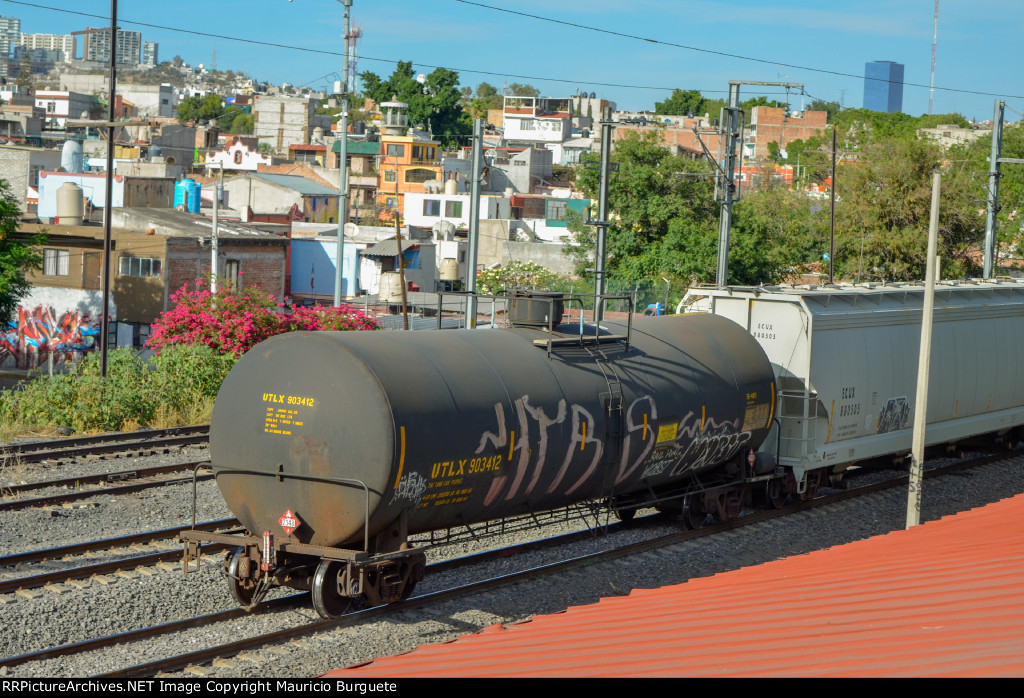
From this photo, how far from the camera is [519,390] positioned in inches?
468

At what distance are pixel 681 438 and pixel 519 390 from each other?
3.35 m

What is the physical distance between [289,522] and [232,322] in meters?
14.8

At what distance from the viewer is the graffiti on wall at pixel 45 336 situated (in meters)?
40.0

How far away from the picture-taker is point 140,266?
4366 centimetres

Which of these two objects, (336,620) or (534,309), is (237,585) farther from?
(534,309)

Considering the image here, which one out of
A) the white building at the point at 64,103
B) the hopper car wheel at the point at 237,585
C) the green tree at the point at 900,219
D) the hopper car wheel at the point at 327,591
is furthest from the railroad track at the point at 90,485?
the white building at the point at 64,103

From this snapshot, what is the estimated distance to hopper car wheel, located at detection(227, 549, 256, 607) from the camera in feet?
38.1

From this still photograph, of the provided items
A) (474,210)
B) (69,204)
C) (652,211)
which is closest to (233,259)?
(69,204)

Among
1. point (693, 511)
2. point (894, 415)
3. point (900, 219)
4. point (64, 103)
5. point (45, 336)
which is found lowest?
point (45, 336)

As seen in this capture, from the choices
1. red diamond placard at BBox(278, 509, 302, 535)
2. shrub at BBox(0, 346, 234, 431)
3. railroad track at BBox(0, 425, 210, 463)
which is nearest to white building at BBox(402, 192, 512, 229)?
shrub at BBox(0, 346, 234, 431)

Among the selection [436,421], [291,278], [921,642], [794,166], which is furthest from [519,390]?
[794,166]

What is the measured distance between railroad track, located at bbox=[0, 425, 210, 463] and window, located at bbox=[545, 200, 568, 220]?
59307 mm

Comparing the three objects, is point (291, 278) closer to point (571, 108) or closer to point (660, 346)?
point (660, 346)
